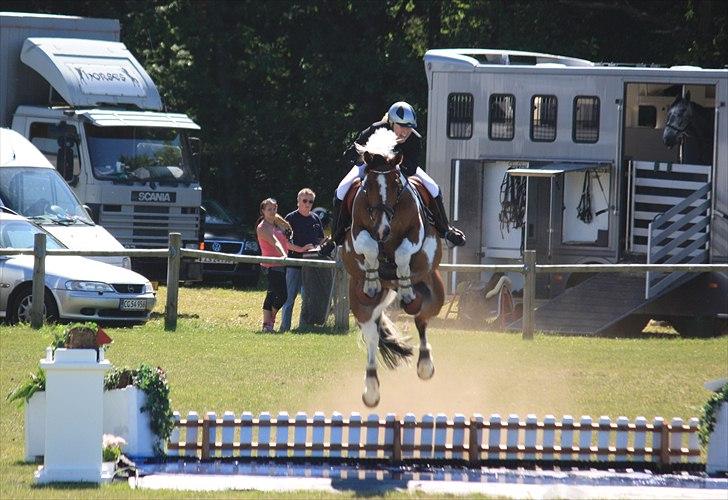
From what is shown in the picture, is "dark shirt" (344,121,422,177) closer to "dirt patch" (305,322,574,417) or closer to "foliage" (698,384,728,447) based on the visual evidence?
"dirt patch" (305,322,574,417)

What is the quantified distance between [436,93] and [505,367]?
7.68 meters

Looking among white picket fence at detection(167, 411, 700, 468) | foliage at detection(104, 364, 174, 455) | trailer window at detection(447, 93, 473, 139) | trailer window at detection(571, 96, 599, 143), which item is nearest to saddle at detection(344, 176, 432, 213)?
white picket fence at detection(167, 411, 700, 468)

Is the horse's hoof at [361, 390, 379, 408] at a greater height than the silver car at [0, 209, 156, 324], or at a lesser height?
lesser

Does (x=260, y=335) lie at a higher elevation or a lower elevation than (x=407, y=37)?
lower

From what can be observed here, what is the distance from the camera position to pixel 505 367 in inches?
631

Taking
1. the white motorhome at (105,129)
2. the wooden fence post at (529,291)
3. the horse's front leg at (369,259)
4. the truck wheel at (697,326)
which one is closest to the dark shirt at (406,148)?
the horse's front leg at (369,259)

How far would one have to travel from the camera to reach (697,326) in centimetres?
2162

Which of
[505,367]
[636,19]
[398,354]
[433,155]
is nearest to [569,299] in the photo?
[433,155]

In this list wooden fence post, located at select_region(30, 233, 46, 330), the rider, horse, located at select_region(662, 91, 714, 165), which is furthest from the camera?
horse, located at select_region(662, 91, 714, 165)

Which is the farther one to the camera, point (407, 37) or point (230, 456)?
point (407, 37)

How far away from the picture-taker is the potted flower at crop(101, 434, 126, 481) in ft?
33.4

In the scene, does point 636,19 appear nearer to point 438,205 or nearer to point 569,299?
point 569,299

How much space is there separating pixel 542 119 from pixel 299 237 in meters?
4.91

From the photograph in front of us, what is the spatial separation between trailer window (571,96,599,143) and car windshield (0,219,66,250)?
772cm
